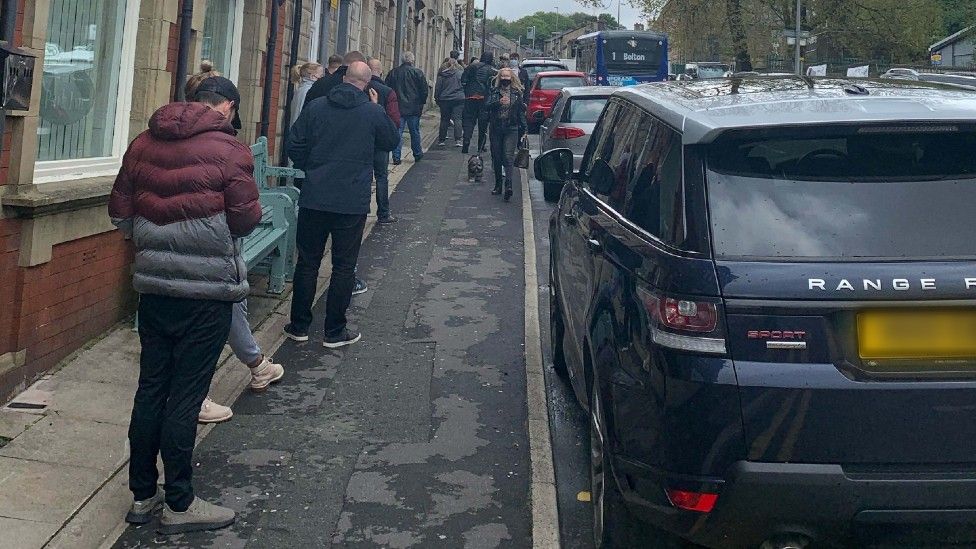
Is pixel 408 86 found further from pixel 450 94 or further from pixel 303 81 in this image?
pixel 303 81

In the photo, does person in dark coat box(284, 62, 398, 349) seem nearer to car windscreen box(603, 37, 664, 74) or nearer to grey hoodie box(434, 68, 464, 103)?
grey hoodie box(434, 68, 464, 103)

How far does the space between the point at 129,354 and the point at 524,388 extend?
8.33 ft

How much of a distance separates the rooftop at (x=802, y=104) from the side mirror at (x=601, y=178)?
433 mm

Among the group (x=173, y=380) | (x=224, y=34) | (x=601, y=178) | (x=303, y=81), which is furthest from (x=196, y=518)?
(x=224, y=34)

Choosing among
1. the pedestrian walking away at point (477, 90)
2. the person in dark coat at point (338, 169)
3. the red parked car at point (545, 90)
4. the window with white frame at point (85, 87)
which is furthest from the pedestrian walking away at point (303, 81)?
the red parked car at point (545, 90)

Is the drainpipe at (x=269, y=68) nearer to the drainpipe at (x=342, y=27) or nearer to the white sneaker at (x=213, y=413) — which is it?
the drainpipe at (x=342, y=27)

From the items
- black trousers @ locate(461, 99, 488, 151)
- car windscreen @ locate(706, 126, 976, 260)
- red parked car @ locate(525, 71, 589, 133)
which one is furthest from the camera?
red parked car @ locate(525, 71, 589, 133)

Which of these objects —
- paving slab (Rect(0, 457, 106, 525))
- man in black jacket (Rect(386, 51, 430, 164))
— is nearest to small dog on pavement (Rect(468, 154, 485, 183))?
man in black jacket (Rect(386, 51, 430, 164))

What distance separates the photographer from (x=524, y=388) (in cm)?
718

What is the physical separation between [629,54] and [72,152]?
3572 cm

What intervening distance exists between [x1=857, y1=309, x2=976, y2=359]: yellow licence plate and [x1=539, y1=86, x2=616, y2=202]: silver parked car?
37.8 feet

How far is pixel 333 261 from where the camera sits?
788 cm

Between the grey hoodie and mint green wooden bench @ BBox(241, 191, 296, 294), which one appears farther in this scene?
the grey hoodie

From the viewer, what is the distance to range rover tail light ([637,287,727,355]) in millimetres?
3533
